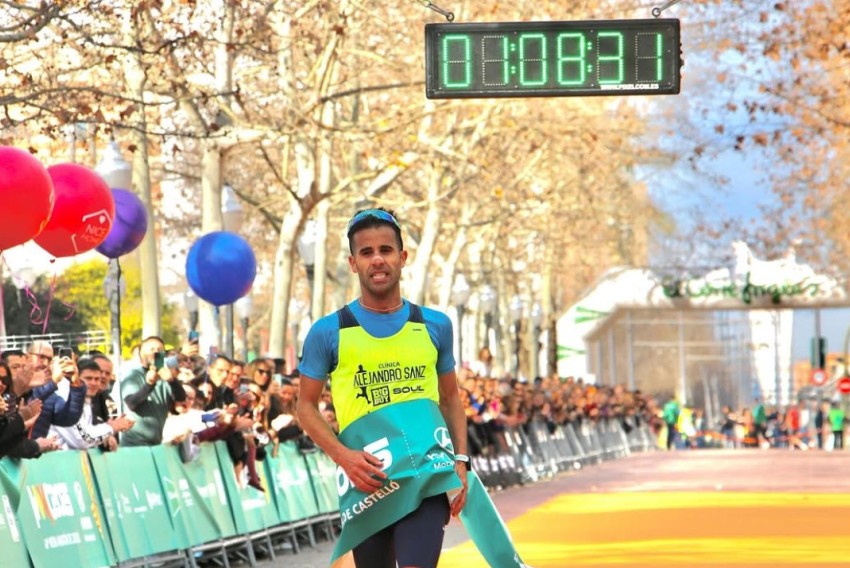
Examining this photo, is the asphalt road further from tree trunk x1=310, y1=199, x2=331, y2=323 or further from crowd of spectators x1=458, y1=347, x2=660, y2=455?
tree trunk x1=310, y1=199, x2=331, y2=323

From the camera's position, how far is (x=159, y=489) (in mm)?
15164

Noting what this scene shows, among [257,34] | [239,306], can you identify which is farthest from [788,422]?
[257,34]

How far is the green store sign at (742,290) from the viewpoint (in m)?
64.1

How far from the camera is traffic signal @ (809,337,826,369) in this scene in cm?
6550

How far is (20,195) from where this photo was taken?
1280cm

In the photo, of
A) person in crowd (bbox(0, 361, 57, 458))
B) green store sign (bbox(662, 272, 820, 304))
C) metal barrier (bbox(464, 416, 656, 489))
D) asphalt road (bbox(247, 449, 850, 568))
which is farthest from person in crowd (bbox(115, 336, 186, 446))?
green store sign (bbox(662, 272, 820, 304))

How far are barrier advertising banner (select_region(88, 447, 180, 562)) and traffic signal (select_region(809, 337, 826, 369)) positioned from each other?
171ft

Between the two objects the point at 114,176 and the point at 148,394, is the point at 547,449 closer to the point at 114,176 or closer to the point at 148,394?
the point at 114,176

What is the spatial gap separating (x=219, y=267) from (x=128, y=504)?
218 inches

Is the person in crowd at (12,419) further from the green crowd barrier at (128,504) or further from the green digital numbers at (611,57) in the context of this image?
the green digital numbers at (611,57)

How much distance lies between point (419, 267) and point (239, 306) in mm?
4414

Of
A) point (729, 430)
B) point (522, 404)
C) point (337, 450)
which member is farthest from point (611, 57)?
point (729, 430)

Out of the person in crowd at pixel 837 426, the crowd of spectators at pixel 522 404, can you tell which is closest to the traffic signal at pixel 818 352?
the person in crowd at pixel 837 426

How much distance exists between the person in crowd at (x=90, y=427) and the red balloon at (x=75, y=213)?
127cm
